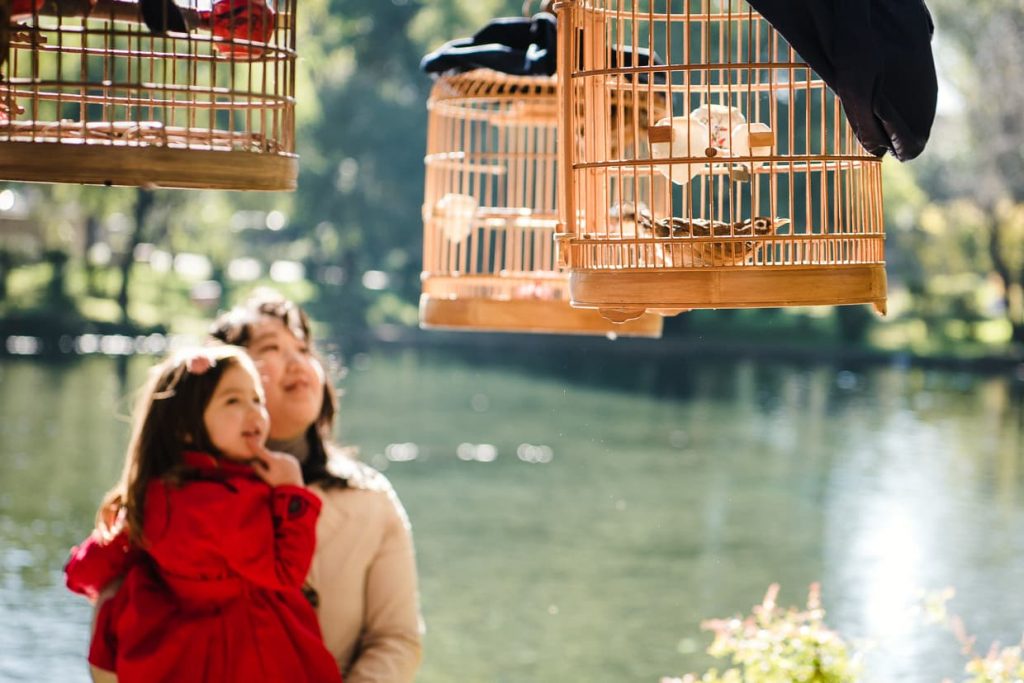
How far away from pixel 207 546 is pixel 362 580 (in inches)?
14.4

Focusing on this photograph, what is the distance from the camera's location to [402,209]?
29.7 meters

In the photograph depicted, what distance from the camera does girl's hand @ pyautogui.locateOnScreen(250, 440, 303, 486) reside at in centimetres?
270

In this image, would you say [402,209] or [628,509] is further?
[402,209]

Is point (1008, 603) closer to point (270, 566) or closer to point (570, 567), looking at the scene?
point (570, 567)

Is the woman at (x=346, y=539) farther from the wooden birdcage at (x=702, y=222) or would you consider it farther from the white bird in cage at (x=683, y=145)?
the white bird in cage at (x=683, y=145)

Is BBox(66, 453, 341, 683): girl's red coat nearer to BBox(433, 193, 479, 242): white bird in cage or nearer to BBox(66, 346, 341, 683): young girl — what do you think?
BBox(66, 346, 341, 683): young girl

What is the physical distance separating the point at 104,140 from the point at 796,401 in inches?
641

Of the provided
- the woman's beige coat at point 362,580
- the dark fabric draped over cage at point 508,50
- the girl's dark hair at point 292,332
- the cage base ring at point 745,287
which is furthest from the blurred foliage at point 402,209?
the cage base ring at point 745,287

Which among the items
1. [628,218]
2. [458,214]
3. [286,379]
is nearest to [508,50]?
[458,214]

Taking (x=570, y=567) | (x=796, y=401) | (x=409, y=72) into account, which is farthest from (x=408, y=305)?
(x=570, y=567)

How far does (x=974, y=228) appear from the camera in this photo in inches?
962

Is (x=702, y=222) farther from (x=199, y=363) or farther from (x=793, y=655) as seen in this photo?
(x=793, y=655)

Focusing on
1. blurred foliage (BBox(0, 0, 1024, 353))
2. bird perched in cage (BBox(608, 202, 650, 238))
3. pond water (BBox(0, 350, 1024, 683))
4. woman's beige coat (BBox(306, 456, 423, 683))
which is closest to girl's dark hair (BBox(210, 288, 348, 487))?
woman's beige coat (BBox(306, 456, 423, 683))

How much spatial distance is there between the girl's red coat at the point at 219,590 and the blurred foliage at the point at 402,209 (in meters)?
20.7
